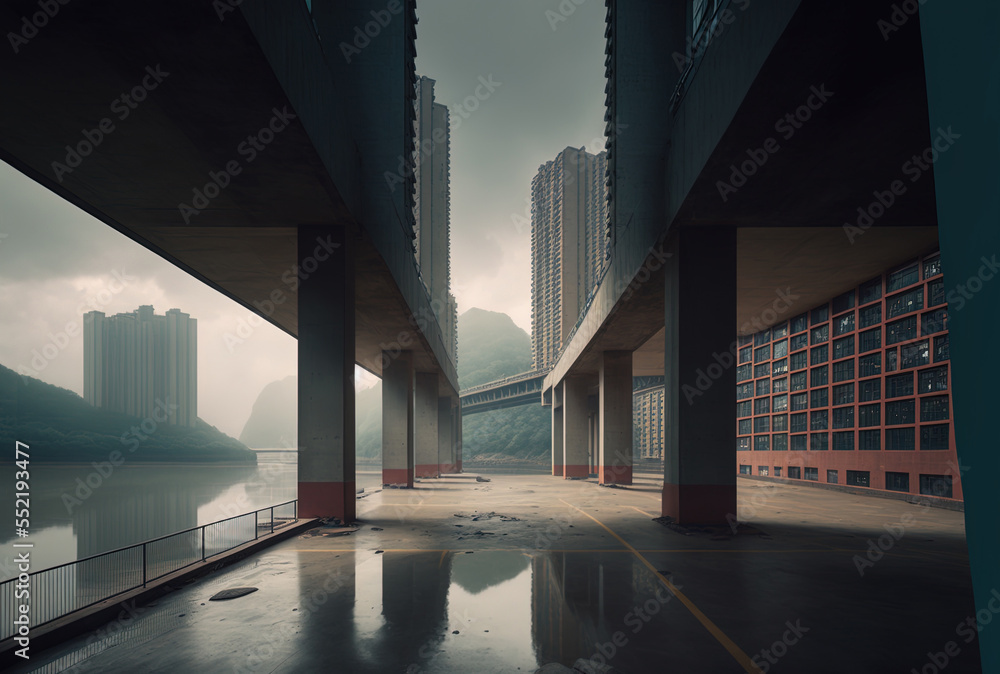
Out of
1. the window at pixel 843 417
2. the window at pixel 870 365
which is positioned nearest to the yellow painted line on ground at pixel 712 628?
the window at pixel 870 365

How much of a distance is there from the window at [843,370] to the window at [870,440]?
3.17 meters

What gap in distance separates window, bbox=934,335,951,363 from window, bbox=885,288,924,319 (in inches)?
69.0

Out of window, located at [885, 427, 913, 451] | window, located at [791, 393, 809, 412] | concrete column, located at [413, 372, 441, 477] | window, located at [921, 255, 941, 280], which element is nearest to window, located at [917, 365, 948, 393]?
window, located at [885, 427, 913, 451]

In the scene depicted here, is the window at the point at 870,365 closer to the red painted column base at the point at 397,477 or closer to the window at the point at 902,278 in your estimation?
the window at the point at 902,278

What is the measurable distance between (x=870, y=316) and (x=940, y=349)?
4.97 meters

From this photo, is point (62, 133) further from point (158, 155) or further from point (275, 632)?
point (275, 632)

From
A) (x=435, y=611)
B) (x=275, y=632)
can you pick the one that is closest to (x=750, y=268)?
(x=435, y=611)

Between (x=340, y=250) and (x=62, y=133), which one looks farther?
(x=340, y=250)

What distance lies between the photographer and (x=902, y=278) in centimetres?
2670

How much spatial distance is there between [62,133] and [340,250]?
6938mm

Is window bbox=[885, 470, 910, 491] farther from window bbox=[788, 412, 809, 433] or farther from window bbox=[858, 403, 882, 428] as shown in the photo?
window bbox=[788, 412, 809, 433]

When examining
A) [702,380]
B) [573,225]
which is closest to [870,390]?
[702,380]

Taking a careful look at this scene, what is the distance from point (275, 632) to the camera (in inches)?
292

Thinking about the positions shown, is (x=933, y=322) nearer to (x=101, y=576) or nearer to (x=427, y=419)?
(x=101, y=576)
